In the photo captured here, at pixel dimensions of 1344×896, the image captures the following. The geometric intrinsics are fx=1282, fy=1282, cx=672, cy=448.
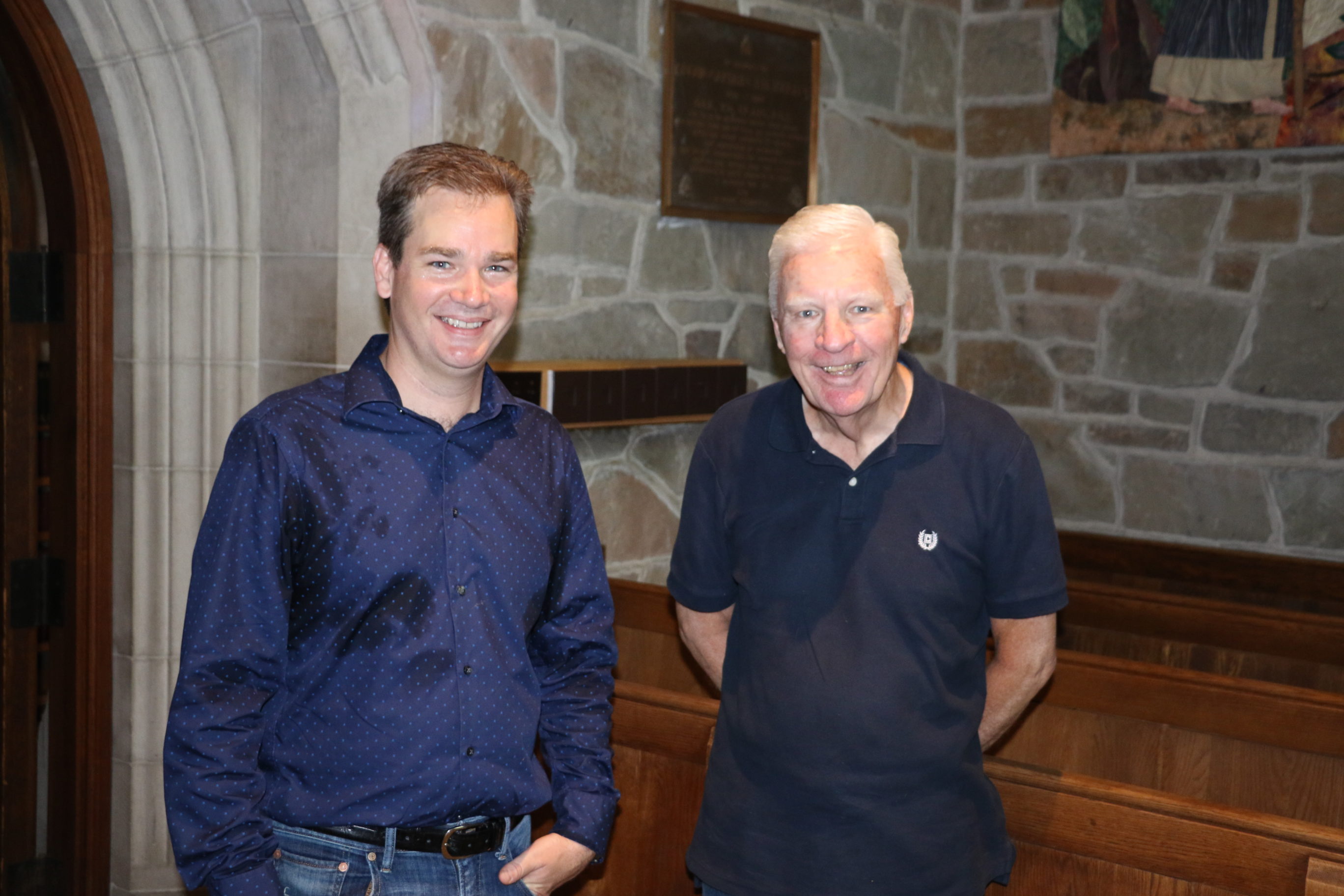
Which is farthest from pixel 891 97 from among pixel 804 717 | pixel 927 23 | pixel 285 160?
pixel 804 717

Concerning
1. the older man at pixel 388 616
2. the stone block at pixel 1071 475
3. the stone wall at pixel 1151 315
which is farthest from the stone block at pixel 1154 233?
the older man at pixel 388 616

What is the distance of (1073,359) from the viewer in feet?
14.9

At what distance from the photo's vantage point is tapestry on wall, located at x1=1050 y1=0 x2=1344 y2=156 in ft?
13.0

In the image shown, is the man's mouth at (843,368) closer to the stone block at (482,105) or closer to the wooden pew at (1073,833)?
the wooden pew at (1073,833)

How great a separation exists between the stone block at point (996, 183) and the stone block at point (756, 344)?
1.19 m

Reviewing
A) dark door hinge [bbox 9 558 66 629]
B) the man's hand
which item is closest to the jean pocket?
the man's hand

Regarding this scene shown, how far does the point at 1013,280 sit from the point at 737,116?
1.41 metres

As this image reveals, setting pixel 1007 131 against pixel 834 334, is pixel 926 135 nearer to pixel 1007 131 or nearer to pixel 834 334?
pixel 1007 131

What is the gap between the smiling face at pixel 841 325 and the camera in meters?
1.68

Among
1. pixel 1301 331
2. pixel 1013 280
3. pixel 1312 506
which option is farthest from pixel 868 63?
pixel 1312 506

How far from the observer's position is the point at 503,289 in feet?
5.22

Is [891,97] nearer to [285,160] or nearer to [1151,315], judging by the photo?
[1151,315]

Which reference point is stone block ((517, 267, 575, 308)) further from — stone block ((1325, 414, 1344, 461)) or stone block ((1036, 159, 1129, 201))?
stone block ((1325, 414, 1344, 461))

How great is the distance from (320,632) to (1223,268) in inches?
141
